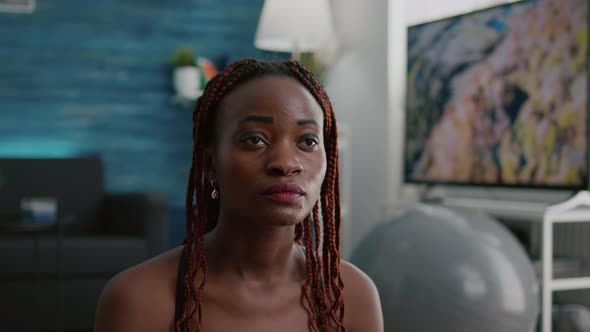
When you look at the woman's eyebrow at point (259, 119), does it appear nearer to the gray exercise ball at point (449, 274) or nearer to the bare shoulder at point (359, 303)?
the bare shoulder at point (359, 303)

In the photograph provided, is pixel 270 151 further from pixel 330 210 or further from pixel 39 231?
pixel 39 231

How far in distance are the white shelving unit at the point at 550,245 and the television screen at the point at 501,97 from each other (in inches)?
3.5

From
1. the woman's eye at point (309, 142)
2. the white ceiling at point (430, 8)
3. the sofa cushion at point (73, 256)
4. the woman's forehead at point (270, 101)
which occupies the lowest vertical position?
the sofa cushion at point (73, 256)

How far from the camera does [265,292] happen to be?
35.7 inches

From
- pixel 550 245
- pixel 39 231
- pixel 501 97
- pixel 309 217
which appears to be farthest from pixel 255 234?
pixel 39 231

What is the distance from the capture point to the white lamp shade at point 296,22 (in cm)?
438

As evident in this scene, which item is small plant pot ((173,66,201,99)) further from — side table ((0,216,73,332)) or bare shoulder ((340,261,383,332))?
bare shoulder ((340,261,383,332))

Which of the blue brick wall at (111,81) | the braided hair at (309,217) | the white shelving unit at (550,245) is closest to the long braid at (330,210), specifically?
the braided hair at (309,217)

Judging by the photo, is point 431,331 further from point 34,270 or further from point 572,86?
point 34,270

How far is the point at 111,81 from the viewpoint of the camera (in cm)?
496

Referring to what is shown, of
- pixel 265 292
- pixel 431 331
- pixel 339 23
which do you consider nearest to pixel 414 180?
pixel 339 23

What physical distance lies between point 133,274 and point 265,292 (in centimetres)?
16

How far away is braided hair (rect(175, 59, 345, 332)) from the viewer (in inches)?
34.9

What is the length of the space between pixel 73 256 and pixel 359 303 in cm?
306
